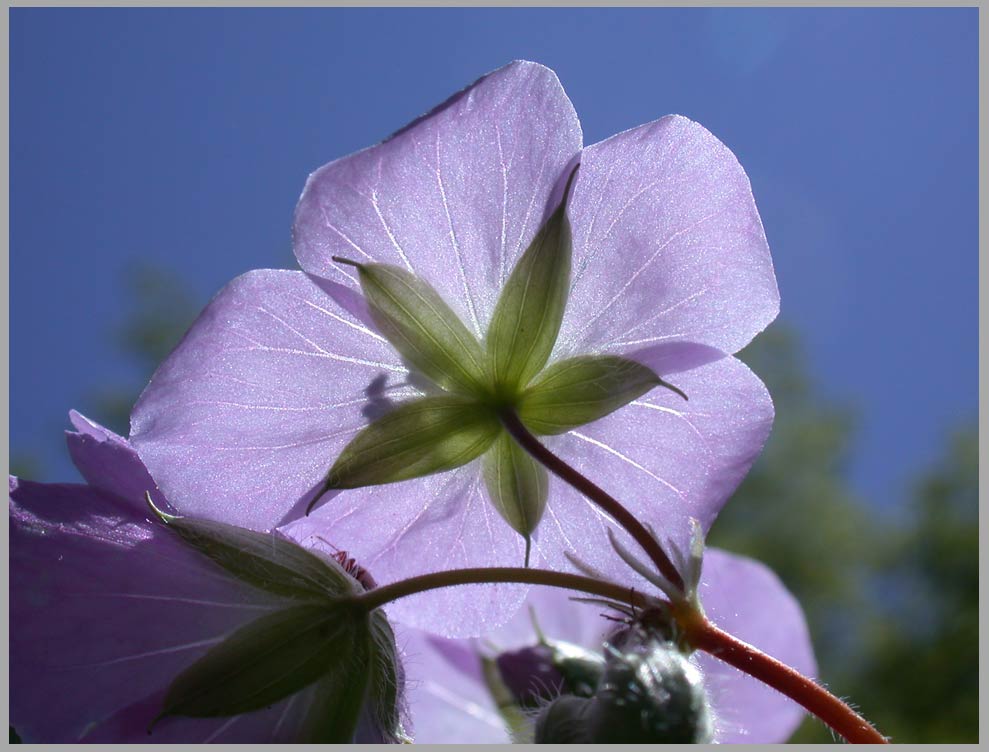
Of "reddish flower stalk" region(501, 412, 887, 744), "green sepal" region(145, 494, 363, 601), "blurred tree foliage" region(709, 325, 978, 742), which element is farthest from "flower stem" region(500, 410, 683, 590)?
"blurred tree foliage" region(709, 325, 978, 742)

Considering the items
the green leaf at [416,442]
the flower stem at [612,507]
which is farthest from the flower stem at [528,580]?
the green leaf at [416,442]

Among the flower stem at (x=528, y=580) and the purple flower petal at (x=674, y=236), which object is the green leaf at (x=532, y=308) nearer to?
the purple flower petal at (x=674, y=236)

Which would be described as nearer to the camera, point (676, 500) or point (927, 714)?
point (676, 500)

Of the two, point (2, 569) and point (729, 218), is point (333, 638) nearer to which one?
point (2, 569)

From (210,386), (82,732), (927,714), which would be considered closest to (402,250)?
(210,386)

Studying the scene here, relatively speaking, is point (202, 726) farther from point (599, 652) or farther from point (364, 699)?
point (599, 652)

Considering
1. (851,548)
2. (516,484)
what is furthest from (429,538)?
(851,548)

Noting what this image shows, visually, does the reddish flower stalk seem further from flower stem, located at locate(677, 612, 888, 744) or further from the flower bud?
the flower bud
